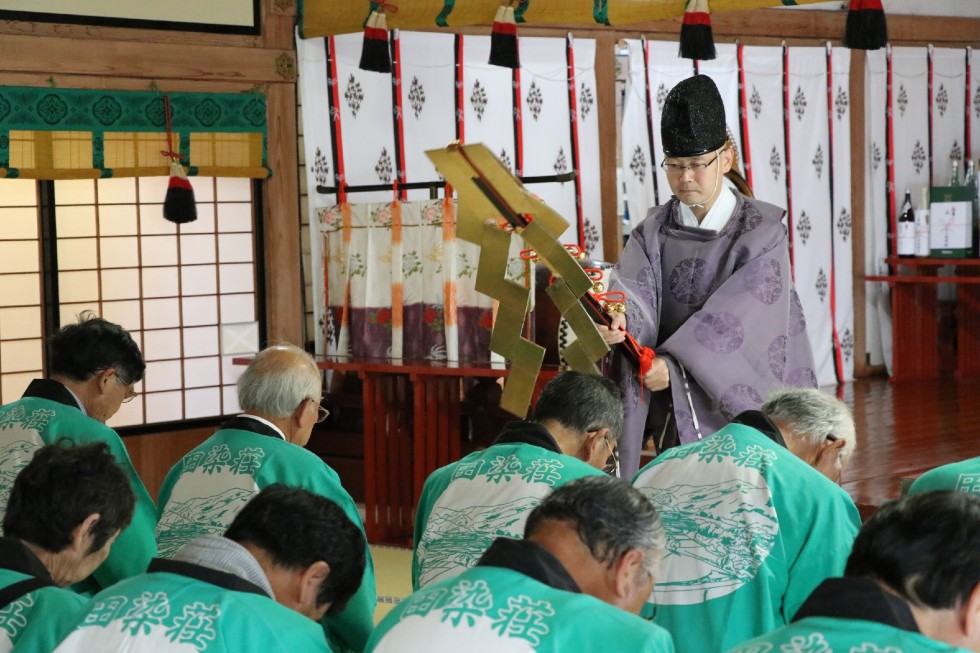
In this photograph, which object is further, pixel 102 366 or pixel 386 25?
pixel 386 25

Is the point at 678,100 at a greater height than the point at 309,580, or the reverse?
the point at 678,100

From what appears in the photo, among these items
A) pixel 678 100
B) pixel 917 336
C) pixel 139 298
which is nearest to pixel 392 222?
pixel 139 298

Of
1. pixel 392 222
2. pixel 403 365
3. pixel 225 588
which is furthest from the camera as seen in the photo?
pixel 392 222

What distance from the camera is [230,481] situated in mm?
2773

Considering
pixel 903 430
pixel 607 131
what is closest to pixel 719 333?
pixel 903 430

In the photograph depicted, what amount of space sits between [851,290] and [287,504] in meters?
7.17

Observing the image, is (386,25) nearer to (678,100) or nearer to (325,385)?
(325,385)

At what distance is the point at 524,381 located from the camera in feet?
9.04

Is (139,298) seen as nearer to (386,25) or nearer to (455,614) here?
(386,25)

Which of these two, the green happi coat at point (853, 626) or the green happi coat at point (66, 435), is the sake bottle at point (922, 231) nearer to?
the green happi coat at point (66, 435)

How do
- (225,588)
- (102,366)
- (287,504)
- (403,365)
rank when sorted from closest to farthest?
(225,588) < (287,504) < (102,366) < (403,365)

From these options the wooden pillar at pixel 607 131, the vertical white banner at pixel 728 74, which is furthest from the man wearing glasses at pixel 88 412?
the vertical white banner at pixel 728 74

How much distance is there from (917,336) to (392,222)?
4.19 m

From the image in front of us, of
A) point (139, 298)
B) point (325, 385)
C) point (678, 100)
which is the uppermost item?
point (678, 100)
